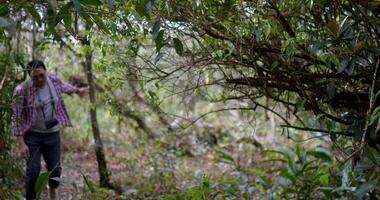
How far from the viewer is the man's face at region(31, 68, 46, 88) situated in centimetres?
507

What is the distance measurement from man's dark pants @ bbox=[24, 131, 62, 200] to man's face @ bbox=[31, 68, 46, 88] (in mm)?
530

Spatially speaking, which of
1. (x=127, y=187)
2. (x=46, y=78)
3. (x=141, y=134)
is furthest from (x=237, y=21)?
(x=141, y=134)

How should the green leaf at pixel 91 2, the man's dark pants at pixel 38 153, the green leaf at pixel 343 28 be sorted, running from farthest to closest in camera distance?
the man's dark pants at pixel 38 153, the green leaf at pixel 343 28, the green leaf at pixel 91 2

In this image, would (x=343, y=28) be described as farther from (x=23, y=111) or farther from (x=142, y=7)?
(x=23, y=111)

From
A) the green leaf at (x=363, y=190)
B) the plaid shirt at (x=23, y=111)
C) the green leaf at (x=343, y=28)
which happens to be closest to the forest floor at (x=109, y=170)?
the plaid shirt at (x=23, y=111)

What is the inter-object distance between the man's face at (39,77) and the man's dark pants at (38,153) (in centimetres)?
53

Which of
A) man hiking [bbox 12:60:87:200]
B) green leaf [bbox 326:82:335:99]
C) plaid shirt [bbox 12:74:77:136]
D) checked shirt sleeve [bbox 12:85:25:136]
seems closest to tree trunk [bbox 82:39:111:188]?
man hiking [bbox 12:60:87:200]

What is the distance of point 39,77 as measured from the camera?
16.8ft

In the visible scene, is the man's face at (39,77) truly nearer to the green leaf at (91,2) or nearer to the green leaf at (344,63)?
the green leaf at (91,2)

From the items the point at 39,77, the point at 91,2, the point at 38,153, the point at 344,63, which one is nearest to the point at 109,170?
the point at 38,153

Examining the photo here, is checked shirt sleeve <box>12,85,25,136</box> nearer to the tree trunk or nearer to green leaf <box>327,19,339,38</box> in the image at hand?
the tree trunk

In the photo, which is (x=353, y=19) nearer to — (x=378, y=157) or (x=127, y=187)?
(x=378, y=157)

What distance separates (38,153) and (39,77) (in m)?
0.82

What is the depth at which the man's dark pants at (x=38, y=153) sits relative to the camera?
5.16 meters
